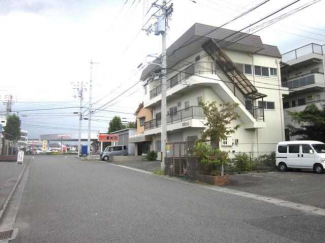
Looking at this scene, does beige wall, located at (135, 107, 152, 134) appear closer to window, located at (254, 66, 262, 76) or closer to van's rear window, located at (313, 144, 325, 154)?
window, located at (254, 66, 262, 76)

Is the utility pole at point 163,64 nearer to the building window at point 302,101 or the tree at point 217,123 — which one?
the tree at point 217,123

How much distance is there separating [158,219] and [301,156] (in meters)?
14.5

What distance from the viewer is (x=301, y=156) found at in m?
18.7

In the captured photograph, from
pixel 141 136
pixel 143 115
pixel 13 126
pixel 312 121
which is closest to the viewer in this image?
pixel 312 121

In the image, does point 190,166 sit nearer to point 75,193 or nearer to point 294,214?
point 75,193

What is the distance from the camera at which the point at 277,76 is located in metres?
27.7

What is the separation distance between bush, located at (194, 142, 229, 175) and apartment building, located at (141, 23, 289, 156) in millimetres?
7658

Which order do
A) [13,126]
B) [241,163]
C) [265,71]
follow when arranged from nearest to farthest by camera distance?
[241,163], [265,71], [13,126]

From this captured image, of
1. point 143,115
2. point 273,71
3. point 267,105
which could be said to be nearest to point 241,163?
point 267,105

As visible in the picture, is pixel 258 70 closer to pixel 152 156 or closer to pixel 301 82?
pixel 301 82

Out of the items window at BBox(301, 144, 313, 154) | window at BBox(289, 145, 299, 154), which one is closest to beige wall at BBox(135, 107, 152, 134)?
window at BBox(289, 145, 299, 154)

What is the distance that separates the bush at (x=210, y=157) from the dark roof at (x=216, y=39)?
9.17 meters

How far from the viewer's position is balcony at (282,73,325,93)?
28656mm

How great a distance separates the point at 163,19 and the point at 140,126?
21.1 metres
